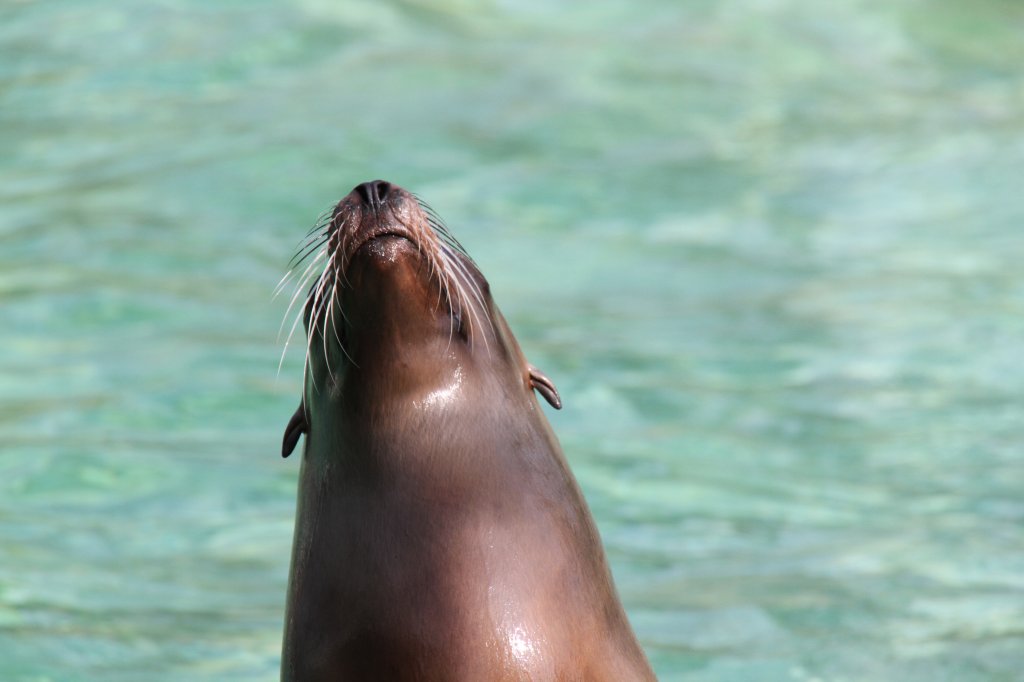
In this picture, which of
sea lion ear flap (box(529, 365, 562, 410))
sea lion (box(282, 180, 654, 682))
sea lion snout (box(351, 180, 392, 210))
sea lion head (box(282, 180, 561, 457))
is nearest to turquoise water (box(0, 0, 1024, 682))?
sea lion ear flap (box(529, 365, 562, 410))

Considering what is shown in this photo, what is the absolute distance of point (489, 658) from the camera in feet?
9.14

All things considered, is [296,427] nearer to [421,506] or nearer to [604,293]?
[421,506]

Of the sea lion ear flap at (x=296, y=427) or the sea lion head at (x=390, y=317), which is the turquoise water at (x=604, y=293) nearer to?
the sea lion ear flap at (x=296, y=427)

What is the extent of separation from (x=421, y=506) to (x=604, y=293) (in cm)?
519

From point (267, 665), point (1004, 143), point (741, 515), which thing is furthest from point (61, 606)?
point (1004, 143)

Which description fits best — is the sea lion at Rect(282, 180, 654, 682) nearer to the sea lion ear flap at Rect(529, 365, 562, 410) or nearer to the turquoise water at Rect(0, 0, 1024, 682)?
the sea lion ear flap at Rect(529, 365, 562, 410)

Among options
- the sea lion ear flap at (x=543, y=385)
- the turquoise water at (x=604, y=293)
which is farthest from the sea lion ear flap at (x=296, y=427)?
the turquoise water at (x=604, y=293)

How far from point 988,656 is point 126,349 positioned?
395 centimetres

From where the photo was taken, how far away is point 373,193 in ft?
9.78

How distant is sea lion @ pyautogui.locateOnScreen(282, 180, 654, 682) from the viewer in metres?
2.81

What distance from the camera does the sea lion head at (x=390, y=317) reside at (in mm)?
2912

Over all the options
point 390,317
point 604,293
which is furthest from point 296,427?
point 604,293

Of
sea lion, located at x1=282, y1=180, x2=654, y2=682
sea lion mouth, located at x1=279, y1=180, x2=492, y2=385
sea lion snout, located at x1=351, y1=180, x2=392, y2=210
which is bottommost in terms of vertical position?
sea lion, located at x1=282, y1=180, x2=654, y2=682

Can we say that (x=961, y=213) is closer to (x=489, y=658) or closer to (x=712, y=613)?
(x=712, y=613)
